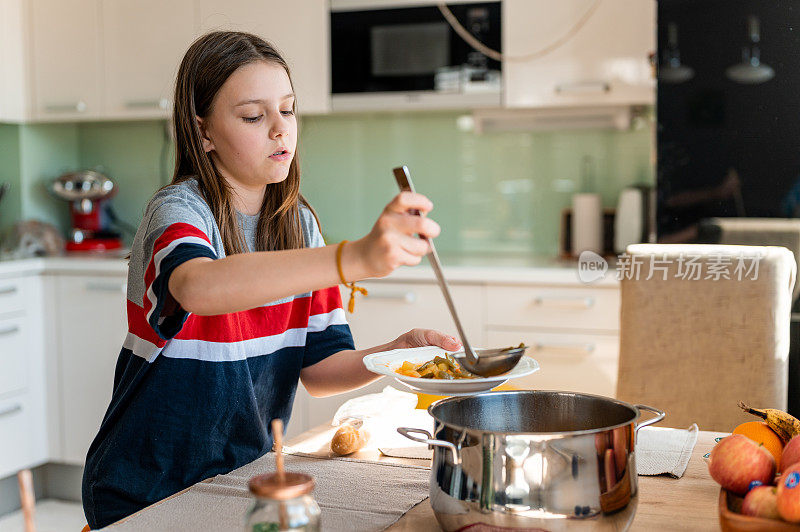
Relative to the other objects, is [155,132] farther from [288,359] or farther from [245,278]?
[245,278]

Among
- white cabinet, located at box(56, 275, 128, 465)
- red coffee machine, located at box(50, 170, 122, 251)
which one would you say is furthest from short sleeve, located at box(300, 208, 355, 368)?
red coffee machine, located at box(50, 170, 122, 251)

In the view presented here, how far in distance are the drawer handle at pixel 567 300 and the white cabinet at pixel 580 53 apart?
2.20 feet

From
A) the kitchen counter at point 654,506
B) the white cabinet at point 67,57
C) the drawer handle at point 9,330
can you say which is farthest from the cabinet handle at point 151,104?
the kitchen counter at point 654,506

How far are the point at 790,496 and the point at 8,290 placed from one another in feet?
9.47

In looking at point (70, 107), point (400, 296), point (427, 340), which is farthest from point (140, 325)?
point (70, 107)

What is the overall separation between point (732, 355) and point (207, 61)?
3.81 ft

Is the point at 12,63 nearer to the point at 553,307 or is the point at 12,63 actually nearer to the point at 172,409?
the point at 553,307

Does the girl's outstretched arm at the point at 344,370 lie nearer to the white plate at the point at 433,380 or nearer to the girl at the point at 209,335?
the girl at the point at 209,335

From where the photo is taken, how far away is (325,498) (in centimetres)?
99

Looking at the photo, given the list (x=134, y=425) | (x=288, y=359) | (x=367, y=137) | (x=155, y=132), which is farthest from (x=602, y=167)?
(x=134, y=425)

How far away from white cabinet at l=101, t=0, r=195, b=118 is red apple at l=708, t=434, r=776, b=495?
2813mm

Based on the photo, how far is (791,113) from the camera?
221 centimetres

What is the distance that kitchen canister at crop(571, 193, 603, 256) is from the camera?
3.08 meters

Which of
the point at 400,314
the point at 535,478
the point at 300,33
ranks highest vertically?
the point at 300,33
